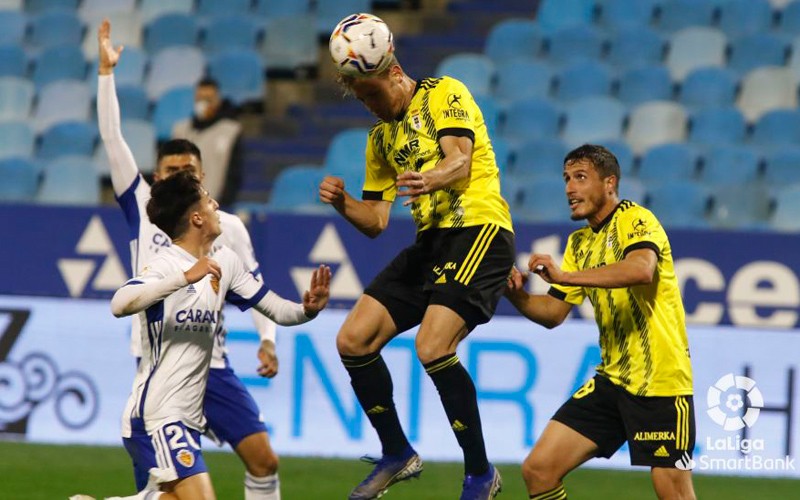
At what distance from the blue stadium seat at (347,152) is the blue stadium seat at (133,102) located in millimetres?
2311

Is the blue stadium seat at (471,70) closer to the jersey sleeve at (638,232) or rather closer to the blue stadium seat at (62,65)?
the blue stadium seat at (62,65)

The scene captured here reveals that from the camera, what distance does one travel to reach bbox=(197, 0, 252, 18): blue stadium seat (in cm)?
1497

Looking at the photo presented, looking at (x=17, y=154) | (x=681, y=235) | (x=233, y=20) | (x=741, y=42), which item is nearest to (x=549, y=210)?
(x=681, y=235)

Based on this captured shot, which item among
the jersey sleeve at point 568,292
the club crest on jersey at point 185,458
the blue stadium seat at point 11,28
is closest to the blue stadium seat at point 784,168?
the jersey sleeve at point 568,292

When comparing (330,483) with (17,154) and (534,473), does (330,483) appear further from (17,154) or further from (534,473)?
(17,154)

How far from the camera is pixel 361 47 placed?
6109 millimetres

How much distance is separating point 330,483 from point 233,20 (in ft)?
24.3

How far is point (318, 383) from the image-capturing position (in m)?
9.75

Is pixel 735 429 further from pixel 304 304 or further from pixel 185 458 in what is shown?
pixel 185 458

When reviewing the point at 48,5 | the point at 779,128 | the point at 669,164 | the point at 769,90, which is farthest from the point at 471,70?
the point at 48,5

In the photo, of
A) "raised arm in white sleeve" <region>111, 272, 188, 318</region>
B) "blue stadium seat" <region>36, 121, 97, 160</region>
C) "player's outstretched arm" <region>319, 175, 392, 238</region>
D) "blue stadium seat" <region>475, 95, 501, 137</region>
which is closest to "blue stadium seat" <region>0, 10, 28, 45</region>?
"blue stadium seat" <region>36, 121, 97, 160</region>

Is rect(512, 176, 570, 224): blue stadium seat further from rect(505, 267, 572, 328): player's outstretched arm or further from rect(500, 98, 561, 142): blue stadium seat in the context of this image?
rect(505, 267, 572, 328): player's outstretched arm

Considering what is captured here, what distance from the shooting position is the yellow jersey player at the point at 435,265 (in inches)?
245

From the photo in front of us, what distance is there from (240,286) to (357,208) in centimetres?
74
